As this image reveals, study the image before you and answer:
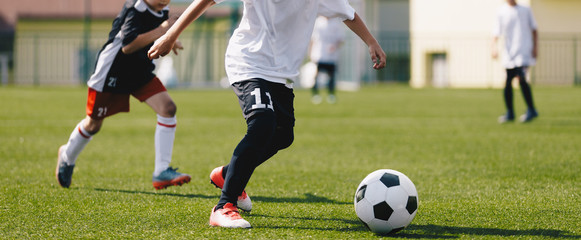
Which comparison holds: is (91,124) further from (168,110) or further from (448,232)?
(448,232)

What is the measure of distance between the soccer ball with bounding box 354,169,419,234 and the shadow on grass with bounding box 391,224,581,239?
9cm

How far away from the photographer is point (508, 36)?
11938 mm

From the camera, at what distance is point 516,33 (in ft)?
38.8

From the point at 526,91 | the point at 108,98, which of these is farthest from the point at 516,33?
the point at 108,98

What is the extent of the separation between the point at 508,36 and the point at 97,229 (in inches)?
372

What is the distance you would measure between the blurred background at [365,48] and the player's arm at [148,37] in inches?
794

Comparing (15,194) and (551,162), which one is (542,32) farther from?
(15,194)

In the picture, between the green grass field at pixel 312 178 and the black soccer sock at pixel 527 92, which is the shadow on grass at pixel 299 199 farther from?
the black soccer sock at pixel 527 92

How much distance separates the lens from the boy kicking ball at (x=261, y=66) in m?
4.00

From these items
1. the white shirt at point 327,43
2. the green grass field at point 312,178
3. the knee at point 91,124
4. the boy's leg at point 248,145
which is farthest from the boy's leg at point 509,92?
the boy's leg at point 248,145

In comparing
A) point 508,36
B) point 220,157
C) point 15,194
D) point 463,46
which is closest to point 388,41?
point 463,46

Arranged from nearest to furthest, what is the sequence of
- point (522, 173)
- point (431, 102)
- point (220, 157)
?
point (522, 173)
point (220, 157)
point (431, 102)

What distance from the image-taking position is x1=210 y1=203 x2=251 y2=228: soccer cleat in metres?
3.94

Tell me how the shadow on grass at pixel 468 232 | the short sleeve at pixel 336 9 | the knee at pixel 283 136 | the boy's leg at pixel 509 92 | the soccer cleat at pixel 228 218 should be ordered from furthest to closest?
the boy's leg at pixel 509 92 < the short sleeve at pixel 336 9 < the knee at pixel 283 136 < the soccer cleat at pixel 228 218 < the shadow on grass at pixel 468 232
